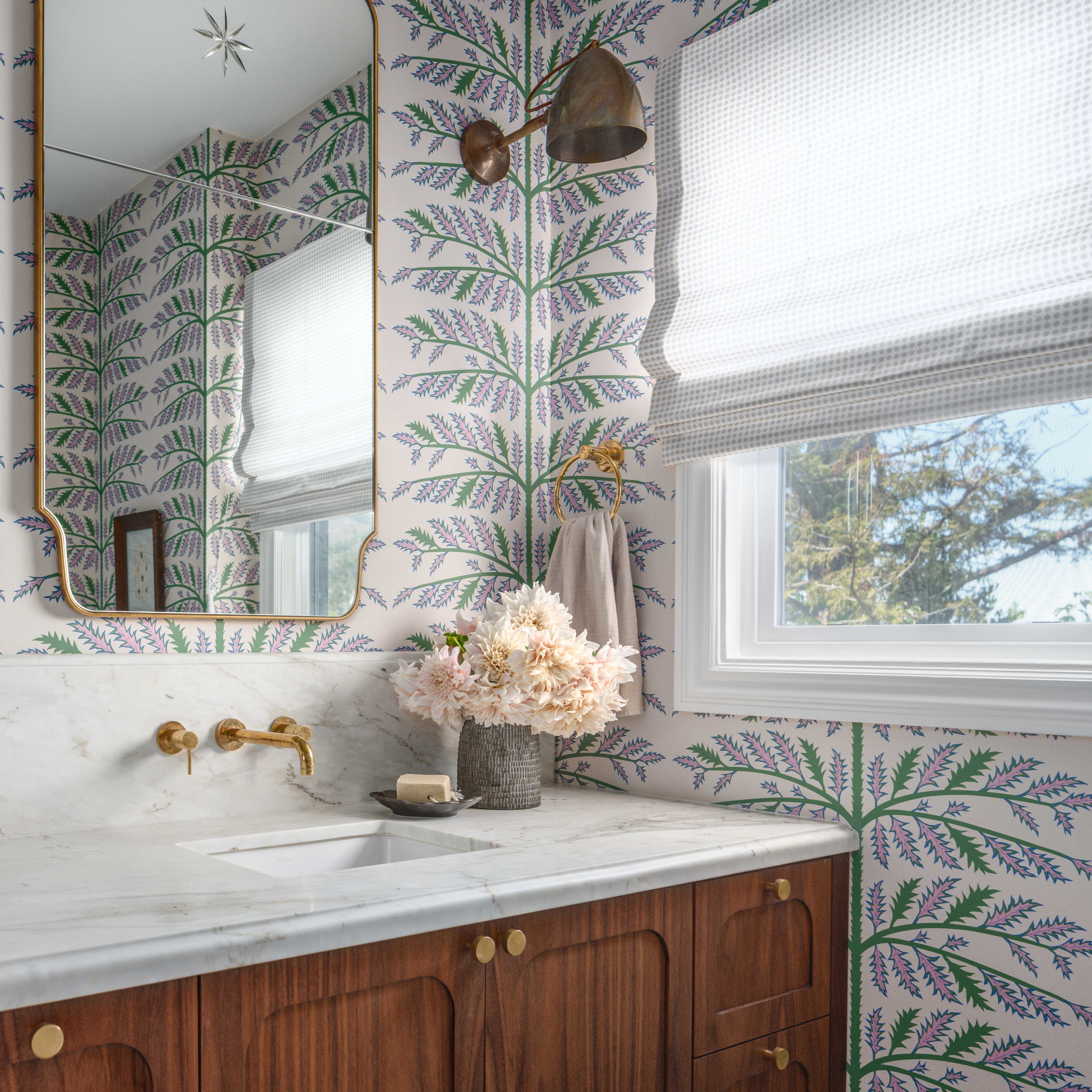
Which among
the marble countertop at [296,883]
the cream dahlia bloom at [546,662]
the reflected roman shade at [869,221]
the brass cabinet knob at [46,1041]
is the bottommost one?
the brass cabinet knob at [46,1041]

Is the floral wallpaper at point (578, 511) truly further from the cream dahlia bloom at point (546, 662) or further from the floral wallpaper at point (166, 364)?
the cream dahlia bloom at point (546, 662)

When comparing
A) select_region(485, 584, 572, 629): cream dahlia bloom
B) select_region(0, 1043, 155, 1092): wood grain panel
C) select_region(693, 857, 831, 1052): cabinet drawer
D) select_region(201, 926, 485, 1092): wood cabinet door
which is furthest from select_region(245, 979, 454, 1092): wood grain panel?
select_region(485, 584, 572, 629): cream dahlia bloom

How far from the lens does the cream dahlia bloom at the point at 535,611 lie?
5.63 ft

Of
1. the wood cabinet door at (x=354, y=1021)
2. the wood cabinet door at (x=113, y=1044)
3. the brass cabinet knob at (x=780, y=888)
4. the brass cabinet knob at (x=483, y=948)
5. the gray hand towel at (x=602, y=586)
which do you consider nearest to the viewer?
the wood cabinet door at (x=113, y=1044)

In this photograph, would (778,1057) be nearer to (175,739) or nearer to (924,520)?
(924,520)

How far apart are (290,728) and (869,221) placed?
3.99 ft

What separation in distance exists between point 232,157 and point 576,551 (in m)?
0.93

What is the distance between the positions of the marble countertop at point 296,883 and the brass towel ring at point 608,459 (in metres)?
0.62

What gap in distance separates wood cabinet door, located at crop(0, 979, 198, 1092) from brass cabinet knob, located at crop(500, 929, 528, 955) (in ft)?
1.17

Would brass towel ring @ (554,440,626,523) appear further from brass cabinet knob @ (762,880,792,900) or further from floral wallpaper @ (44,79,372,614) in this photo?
brass cabinet knob @ (762,880,792,900)

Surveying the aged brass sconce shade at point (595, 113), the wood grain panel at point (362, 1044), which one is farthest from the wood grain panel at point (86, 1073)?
the aged brass sconce shade at point (595, 113)

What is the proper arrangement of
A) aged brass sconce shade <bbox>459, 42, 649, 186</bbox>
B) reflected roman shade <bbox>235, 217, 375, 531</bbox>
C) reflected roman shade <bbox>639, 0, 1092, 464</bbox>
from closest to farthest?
reflected roman shade <bbox>639, 0, 1092, 464</bbox> < aged brass sconce shade <bbox>459, 42, 649, 186</bbox> < reflected roman shade <bbox>235, 217, 375, 531</bbox>

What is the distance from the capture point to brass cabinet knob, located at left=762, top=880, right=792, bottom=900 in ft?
4.82

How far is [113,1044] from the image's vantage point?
94cm
